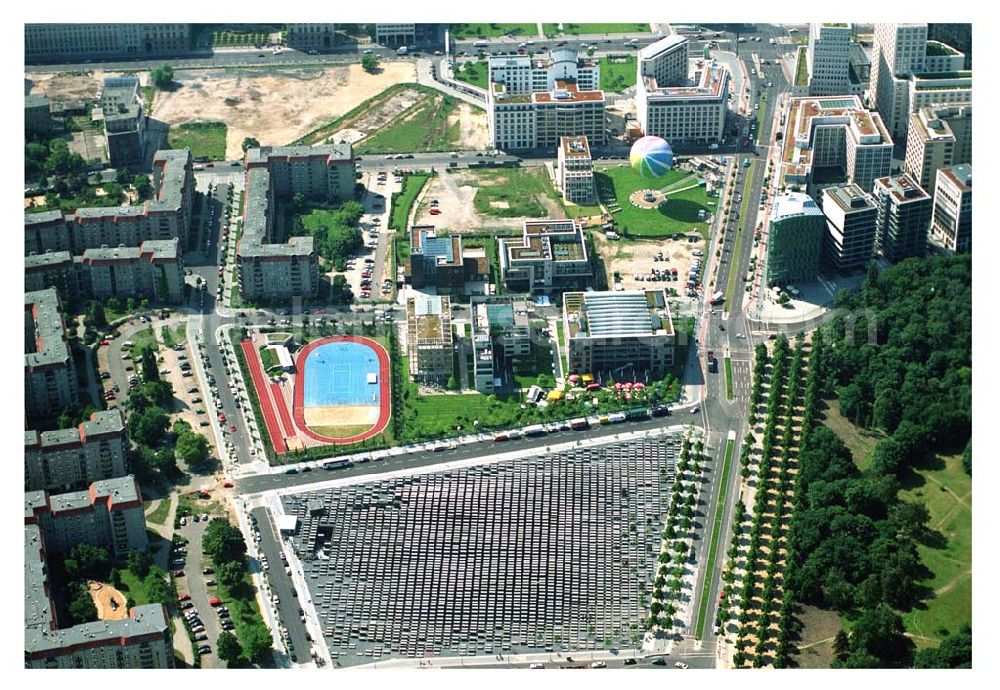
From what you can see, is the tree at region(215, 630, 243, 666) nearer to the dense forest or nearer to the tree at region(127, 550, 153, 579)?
the tree at region(127, 550, 153, 579)

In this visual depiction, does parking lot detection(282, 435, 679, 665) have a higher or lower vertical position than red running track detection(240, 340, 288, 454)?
lower

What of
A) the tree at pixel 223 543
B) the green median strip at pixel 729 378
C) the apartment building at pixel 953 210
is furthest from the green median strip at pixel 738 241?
the tree at pixel 223 543

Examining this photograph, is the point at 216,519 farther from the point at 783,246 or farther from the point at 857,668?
the point at 783,246

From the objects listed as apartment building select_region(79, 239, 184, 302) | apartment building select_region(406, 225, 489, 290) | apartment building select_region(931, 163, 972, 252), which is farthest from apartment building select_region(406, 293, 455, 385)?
apartment building select_region(931, 163, 972, 252)

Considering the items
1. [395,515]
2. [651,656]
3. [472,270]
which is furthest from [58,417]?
[651,656]

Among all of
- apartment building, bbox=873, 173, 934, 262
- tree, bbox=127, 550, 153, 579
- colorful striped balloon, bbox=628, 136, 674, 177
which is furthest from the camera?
colorful striped balloon, bbox=628, 136, 674, 177
